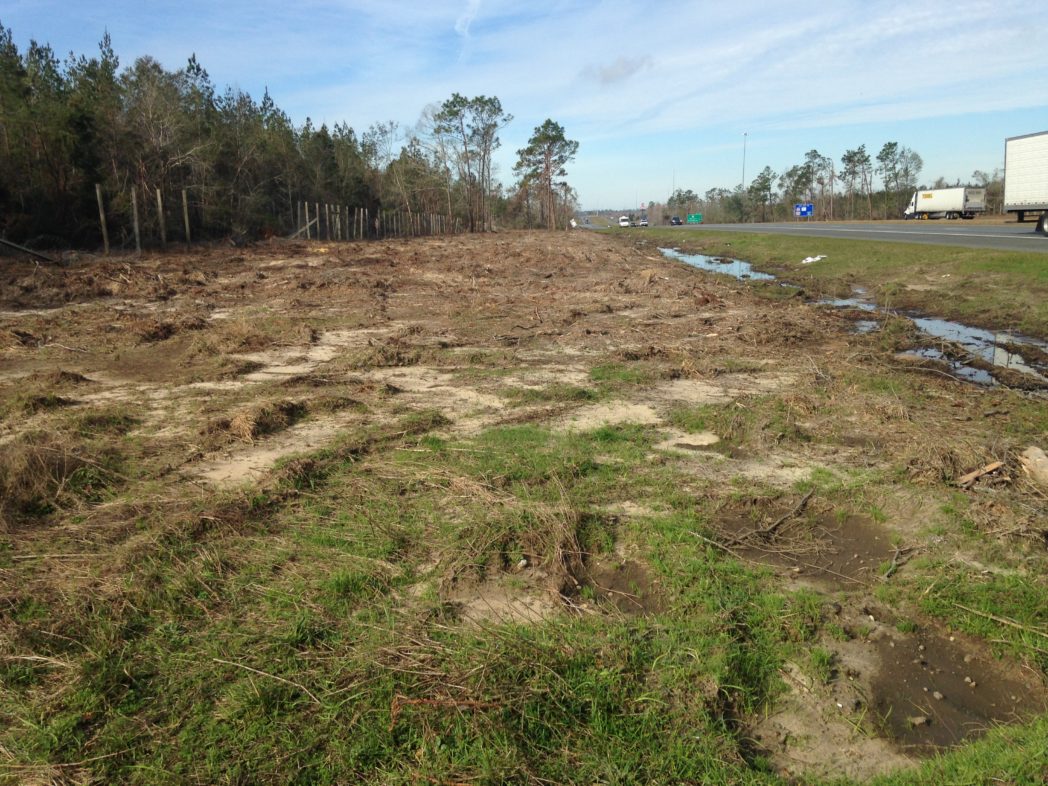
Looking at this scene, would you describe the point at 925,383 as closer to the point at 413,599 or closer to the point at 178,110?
the point at 413,599

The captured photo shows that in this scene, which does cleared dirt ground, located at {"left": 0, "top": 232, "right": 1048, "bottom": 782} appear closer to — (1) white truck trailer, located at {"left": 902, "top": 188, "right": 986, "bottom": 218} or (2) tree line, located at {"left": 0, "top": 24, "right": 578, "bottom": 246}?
(2) tree line, located at {"left": 0, "top": 24, "right": 578, "bottom": 246}

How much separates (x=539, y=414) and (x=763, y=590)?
3621 mm

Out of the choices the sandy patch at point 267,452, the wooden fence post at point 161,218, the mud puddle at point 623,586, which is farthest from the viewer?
the wooden fence post at point 161,218

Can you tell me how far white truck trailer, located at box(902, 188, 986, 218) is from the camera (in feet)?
169

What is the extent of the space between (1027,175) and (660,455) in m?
28.2

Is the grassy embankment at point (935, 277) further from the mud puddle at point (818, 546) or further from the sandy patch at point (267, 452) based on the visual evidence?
the sandy patch at point (267, 452)

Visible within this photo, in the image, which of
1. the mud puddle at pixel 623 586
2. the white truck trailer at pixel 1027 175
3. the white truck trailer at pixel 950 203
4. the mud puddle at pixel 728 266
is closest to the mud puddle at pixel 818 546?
the mud puddle at pixel 623 586

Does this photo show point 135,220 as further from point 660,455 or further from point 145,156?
point 660,455

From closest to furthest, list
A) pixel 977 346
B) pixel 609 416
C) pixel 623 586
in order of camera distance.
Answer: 1. pixel 623 586
2. pixel 609 416
3. pixel 977 346

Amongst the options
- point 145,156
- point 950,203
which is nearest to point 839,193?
point 950,203

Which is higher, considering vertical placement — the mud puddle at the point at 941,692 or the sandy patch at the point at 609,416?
the sandy patch at the point at 609,416

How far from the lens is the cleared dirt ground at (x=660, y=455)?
342 cm

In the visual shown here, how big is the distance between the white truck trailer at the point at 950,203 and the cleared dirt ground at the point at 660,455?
47.8m

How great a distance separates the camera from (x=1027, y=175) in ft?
85.0
